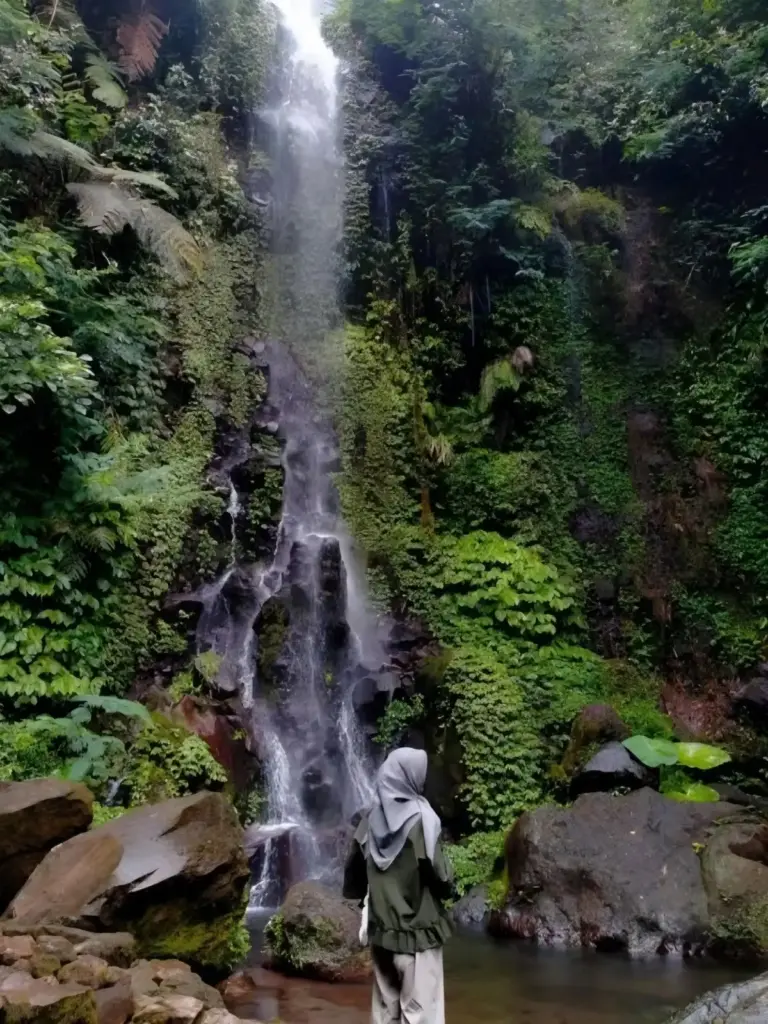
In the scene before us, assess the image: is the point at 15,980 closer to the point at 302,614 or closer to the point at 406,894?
the point at 406,894

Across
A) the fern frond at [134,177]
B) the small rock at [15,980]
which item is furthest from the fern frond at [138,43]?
the small rock at [15,980]

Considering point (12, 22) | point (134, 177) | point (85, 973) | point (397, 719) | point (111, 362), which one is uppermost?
point (12, 22)

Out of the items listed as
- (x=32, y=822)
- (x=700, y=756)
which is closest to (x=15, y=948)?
(x=32, y=822)

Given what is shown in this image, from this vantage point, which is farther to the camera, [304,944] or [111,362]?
[111,362]

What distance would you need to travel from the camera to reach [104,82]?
1266 cm

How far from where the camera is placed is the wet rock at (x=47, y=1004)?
12.6ft

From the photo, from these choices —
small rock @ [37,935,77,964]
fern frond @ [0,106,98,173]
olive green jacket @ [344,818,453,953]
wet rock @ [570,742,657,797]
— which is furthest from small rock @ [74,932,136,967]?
fern frond @ [0,106,98,173]

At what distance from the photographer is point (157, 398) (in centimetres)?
1160

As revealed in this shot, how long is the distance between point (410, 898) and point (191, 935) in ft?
10.2

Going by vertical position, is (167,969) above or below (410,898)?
below

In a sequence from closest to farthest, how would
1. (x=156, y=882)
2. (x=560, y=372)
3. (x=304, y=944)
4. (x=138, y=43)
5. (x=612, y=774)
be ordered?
(x=156, y=882) → (x=304, y=944) → (x=612, y=774) → (x=560, y=372) → (x=138, y=43)

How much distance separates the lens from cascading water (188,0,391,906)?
9375 mm

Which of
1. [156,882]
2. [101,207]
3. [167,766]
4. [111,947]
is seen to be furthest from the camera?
[101,207]

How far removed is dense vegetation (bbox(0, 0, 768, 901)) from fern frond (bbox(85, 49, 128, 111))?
0.37 feet
